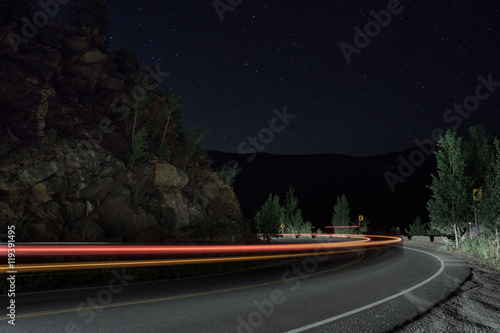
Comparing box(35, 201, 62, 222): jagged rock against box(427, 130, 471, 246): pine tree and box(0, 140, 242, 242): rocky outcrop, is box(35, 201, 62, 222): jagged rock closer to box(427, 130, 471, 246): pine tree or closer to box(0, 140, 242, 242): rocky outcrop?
box(0, 140, 242, 242): rocky outcrop

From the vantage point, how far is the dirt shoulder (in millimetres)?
6457

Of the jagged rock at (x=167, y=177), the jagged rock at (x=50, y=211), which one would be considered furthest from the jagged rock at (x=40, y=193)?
the jagged rock at (x=167, y=177)

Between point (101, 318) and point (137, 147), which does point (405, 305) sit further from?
point (137, 147)

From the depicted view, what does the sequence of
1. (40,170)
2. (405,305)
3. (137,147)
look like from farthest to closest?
(137,147)
(40,170)
(405,305)

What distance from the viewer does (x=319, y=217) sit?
519ft

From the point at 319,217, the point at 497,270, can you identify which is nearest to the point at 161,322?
the point at 497,270

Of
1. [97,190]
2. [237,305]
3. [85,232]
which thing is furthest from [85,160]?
[237,305]

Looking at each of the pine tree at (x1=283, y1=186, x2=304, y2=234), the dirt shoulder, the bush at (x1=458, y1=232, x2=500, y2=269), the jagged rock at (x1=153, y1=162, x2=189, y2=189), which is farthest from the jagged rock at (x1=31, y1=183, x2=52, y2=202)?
the pine tree at (x1=283, y1=186, x2=304, y2=234)

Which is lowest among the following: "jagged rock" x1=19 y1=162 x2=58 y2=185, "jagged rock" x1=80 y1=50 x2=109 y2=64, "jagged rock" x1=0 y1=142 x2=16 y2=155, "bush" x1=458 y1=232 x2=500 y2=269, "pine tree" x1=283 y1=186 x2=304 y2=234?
"pine tree" x1=283 y1=186 x2=304 y2=234

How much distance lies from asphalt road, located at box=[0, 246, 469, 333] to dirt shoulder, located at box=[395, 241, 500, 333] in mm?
351

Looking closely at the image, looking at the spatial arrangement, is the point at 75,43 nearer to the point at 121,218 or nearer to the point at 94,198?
the point at 94,198

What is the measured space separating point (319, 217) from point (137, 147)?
448 ft

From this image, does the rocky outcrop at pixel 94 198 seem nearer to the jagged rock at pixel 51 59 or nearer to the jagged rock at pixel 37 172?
the jagged rock at pixel 37 172

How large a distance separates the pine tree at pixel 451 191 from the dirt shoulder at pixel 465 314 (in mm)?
23104
